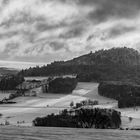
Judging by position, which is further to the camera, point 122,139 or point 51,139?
point 122,139

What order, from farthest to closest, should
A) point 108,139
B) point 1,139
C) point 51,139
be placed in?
point 108,139, point 51,139, point 1,139

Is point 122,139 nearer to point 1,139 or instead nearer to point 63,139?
point 63,139

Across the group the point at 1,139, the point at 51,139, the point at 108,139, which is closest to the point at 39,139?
the point at 51,139


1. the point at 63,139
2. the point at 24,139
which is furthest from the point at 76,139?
the point at 24,139

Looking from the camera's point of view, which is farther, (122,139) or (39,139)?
(122,139)

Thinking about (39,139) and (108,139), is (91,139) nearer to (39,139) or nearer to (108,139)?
(108,139)

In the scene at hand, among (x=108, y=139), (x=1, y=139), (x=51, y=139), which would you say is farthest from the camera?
(x=108, y=139)

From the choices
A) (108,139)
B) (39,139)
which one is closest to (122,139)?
(108,139)

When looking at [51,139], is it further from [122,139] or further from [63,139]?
[122,139]
